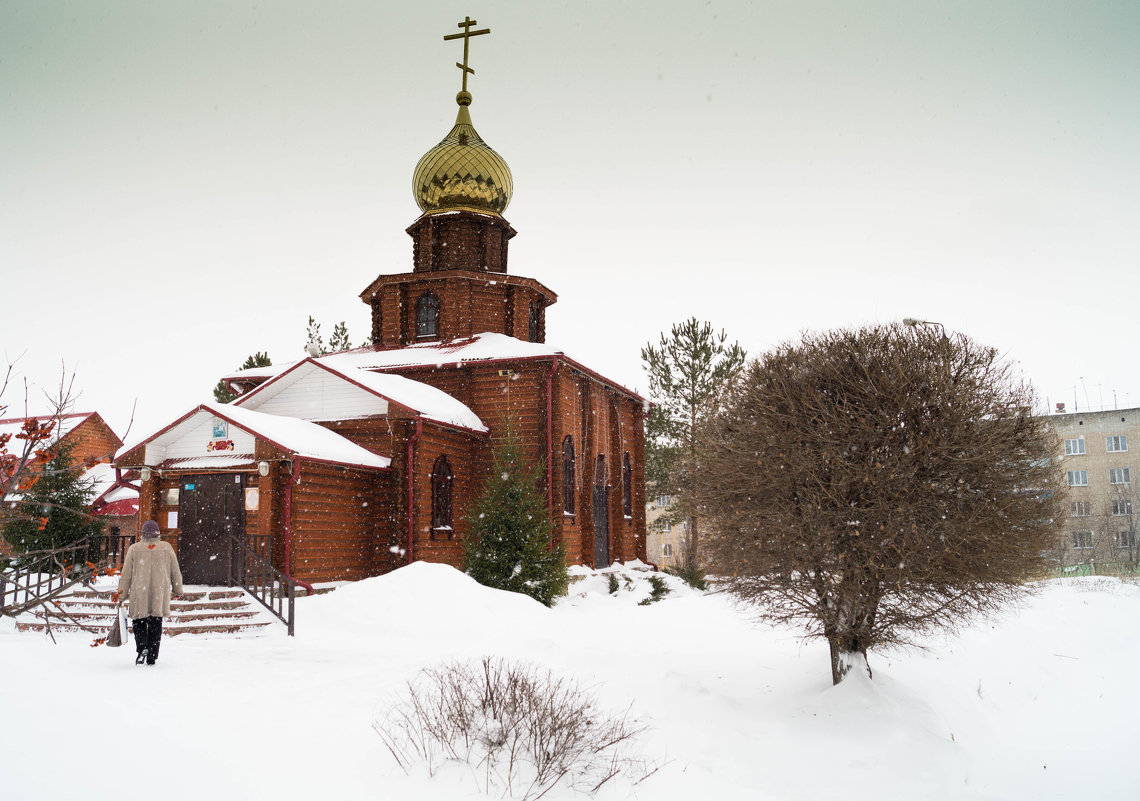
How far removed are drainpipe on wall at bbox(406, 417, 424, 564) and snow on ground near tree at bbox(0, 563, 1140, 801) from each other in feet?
7.55

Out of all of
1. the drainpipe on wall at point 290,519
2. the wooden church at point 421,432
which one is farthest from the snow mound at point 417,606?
the wooden church at point 421,432

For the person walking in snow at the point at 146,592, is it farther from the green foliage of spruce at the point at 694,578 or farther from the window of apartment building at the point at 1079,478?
the window of apartment building at the point at 1079,478

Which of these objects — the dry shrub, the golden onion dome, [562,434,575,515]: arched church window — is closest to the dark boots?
the dry shrub

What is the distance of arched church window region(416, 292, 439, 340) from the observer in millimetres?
23078

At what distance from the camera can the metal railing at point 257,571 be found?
13.4 m

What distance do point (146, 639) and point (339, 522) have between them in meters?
7.38

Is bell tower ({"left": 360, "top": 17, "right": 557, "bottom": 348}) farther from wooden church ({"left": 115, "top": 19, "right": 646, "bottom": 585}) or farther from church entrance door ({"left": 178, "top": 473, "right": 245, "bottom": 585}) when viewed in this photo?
church entrance door ({"left": 178, "top": 473, "right": 245, "bottom": 585})

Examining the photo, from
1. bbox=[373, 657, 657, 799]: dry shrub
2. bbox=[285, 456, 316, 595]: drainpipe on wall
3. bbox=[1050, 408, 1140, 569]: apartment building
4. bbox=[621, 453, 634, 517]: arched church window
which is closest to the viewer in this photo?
bbox=[373, 657, 657, 799]: dry shrub

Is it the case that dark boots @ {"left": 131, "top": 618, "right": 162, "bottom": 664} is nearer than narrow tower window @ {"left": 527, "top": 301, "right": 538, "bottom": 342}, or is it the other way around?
dark boots @ {"left": 131, "top": 618, "right": 162, "bottom": 664}

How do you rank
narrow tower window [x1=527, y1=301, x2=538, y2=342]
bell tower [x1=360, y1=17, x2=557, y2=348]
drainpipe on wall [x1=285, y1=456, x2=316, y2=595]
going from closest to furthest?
drainpipe on wall [x1=285, y1=456, x2=316, y2=595] → bell tower [x1=360, y1=17, x2=557, y2=348] → narrow tower window [x1=527, y1=301, x2=538, y2=342]

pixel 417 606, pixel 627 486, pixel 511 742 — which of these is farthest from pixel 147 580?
pixel 627 486

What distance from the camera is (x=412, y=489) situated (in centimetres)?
1778

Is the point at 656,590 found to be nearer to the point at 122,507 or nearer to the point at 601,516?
the point at 601,516

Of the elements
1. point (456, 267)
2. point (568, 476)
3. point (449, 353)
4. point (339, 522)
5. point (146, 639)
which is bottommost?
point (146, 639)
